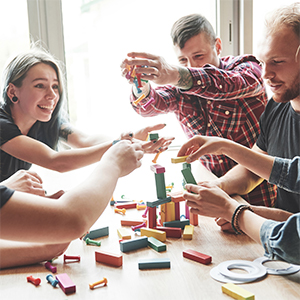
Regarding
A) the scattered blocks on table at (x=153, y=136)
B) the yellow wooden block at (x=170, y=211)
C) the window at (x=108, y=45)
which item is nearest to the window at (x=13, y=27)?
the window at (x=108, y=45)

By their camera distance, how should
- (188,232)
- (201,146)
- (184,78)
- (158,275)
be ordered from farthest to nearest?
(184,78) < (201,146) < (188,232) < (158,275)

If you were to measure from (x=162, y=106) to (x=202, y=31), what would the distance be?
0.40 m

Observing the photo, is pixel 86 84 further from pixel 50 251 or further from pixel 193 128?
pixel 50 251

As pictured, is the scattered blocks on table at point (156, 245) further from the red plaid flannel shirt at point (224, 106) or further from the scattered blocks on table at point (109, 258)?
the red plaid flannel shirt at point (224, 106)

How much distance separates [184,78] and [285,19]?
1.46 feet

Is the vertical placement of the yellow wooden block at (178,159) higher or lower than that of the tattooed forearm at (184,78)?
lower

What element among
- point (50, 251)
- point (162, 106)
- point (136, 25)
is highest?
A: point (136, 25)

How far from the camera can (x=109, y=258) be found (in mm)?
896

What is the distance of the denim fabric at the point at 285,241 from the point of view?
2.53 feet

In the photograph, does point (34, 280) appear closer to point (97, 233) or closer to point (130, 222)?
point (97, 233)

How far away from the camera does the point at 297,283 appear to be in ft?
2.57

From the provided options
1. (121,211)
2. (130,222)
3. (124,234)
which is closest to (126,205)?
(121,211)

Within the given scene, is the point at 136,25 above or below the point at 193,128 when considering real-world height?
above

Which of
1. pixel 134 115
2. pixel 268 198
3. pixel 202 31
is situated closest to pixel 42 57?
pixel 202 31
